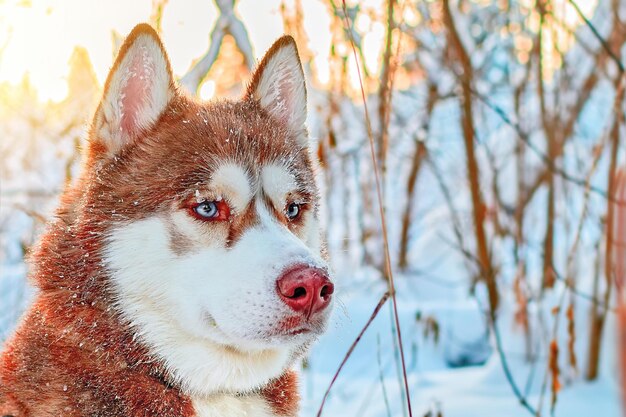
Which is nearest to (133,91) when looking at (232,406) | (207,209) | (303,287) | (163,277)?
(207,209)

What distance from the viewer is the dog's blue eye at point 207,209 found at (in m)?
2.07

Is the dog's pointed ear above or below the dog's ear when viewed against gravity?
above

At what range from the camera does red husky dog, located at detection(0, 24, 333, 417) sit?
187cm

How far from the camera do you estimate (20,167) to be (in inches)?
331

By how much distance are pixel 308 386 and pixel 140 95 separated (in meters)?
2.78

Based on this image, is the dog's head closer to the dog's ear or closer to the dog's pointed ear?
the dog's ear

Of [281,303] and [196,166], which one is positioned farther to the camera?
[196,166]

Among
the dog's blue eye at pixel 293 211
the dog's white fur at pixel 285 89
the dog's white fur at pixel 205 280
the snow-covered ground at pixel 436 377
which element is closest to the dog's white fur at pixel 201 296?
the dog's white fur at pixel 205 280

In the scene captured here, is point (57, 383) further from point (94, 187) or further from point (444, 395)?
point (444, 395)

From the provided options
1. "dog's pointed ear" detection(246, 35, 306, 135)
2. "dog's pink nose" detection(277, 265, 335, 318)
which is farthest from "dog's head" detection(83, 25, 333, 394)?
"dog's pointed ear" detection(246, 35, 306, 135)

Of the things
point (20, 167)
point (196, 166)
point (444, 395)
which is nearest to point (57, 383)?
point (196, 166)

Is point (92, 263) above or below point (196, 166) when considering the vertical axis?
below

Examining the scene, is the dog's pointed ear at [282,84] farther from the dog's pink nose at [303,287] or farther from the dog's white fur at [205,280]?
the dog's pink nose at [303,287]

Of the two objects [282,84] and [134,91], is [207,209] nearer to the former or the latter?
[134,91]
